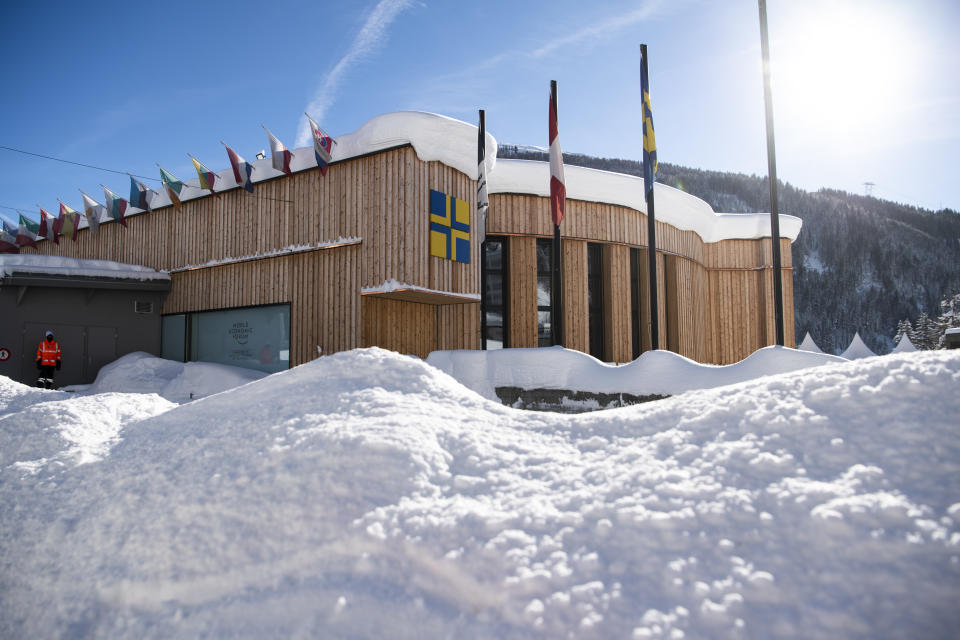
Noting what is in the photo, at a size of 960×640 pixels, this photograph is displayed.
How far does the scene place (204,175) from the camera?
13891 millimetres

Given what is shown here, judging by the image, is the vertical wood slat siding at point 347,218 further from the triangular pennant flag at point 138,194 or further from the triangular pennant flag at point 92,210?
the triangular pennant flag at point 92,210

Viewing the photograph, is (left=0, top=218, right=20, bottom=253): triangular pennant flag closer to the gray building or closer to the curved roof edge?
the gray building

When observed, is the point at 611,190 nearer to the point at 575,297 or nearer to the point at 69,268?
the point at 575,297

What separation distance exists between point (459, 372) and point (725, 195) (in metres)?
95.5

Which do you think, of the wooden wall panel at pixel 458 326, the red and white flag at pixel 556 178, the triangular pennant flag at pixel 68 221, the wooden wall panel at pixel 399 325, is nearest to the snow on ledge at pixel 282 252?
the wooden wall panel at pixel 399 325

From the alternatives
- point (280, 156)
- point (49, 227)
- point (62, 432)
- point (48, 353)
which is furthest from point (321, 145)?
point (49, 227)

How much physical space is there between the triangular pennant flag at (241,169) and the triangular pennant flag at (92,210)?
A: 745 centimetres

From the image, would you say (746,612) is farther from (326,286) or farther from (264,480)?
(326,286)

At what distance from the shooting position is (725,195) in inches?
3637

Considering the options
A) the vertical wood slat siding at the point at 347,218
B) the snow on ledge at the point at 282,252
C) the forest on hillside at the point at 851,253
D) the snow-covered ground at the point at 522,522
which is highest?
the forest on hillside at the point at 851,253

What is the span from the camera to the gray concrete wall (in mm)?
13320

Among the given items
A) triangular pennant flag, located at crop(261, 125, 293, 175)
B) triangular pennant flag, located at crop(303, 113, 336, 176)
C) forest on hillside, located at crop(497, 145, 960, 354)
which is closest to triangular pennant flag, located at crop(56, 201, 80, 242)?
triangular pennant flag, located at crop(261, 125, 293, 175)

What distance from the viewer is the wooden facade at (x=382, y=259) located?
1151 cm

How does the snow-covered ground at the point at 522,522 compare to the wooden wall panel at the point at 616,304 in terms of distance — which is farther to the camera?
the wooden wall panel at the point at 616,304
